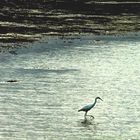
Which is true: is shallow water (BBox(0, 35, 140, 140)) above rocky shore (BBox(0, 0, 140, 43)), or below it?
above

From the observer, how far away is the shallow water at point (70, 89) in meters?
28.1

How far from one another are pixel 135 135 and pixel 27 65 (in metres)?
19.4

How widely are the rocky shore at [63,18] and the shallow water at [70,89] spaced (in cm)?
499

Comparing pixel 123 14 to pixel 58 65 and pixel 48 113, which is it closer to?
pixel 58 65

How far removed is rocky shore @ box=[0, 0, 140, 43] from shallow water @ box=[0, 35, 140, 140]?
4991mm

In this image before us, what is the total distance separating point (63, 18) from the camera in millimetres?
75625

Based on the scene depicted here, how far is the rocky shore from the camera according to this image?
2539 inches

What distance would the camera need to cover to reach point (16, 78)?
1588 inches

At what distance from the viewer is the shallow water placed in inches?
1108

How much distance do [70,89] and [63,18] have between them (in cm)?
3862

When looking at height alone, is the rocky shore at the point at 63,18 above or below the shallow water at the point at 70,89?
below

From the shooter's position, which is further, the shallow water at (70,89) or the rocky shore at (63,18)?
the rocky shore at (63,18)

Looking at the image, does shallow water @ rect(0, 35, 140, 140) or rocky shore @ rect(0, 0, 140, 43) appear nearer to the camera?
shallow water @ rect(0, 35, 140, 140)

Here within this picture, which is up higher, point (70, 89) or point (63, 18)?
point (70, 89)
